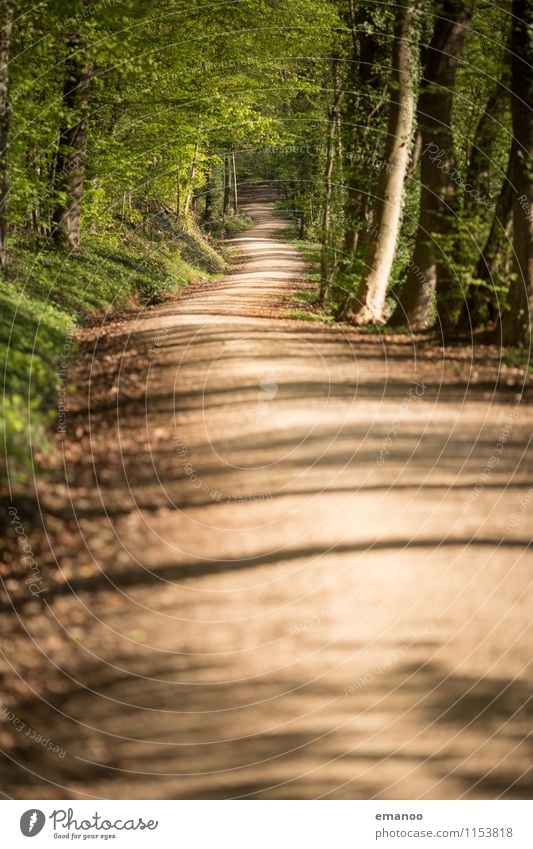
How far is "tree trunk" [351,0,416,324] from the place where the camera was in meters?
13.7

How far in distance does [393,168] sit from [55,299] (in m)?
7.03

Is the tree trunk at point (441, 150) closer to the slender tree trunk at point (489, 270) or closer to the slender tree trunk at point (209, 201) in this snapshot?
the slender tree trunk at point (489, 270)

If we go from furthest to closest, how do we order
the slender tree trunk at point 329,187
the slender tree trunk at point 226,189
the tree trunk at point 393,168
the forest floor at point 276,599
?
the slender tree trunk at point 226,189 → the slender tree trunk at point 329,187 → the tree trunk at point 393,168 → the forest floor at point 276,599

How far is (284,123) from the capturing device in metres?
27.0

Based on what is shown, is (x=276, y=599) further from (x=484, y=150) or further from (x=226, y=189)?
(x=226, y=189)

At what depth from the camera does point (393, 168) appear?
14094 mm

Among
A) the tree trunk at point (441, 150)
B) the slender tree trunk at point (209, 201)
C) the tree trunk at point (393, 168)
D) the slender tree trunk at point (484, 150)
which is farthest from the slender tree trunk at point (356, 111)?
the slender tree trunk at point (209, 201)

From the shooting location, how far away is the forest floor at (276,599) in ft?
14.3

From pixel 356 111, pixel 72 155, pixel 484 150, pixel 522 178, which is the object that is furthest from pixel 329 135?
pixel 522 178

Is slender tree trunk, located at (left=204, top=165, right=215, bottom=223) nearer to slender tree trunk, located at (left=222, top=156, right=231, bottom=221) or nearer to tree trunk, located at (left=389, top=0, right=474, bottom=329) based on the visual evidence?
slender tree trunk, located at (left=222, top=156, right=231, bottom=221)

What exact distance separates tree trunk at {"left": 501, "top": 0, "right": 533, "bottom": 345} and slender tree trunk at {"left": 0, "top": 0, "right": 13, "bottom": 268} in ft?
24.0

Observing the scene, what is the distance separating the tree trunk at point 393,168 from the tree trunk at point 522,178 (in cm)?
322
